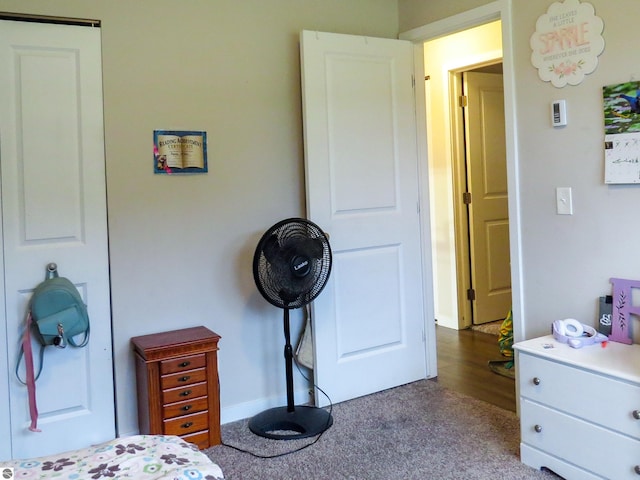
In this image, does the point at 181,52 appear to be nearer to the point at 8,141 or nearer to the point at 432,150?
the point at 8,141

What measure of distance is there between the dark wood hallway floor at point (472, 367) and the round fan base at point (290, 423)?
36.1 inches

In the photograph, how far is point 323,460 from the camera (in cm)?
257

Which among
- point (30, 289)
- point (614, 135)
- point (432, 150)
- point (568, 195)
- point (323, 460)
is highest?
point (432, 150)

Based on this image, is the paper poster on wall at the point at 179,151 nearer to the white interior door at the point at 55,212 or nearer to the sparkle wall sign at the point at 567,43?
the white interior door at the point at 55,212

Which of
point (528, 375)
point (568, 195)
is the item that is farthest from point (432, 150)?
point (528, 375)

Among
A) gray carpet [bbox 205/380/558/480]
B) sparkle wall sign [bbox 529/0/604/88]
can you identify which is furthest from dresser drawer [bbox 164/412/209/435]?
sparkle wall sign [bbox 529/0/604/88]

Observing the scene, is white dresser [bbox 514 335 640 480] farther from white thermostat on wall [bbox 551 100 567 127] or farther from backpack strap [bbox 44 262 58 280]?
backpack strap [bbox 44 262 58 280]

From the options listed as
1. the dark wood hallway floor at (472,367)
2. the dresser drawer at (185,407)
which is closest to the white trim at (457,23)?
the dark wood hallway floor at (472,367)

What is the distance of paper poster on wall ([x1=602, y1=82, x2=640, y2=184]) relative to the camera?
234 centimetres

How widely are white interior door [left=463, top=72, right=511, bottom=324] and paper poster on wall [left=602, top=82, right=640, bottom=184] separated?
2.36 metres

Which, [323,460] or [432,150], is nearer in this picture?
[323,460]

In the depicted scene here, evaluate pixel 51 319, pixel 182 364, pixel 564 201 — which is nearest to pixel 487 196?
pixel 564 201

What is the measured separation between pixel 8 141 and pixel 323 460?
1968mm

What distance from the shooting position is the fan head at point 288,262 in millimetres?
2770
